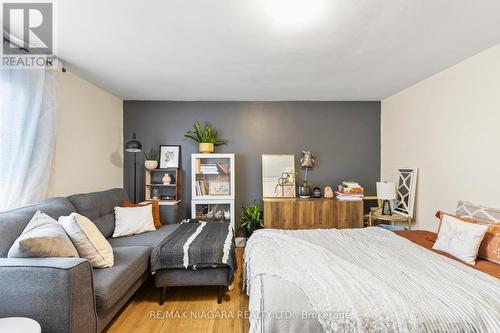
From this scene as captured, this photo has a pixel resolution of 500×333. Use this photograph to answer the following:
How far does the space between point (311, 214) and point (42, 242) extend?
294cm

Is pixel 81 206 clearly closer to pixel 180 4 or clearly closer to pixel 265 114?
pixel 180 4

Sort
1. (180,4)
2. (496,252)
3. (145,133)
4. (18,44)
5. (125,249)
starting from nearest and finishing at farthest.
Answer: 1. (180,4)
2. (496,252)
3. (18,44)
4. (125,249)
5. (145,133)

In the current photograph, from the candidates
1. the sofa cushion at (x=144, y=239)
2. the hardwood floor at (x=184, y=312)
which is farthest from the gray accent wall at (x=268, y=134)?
the hardwood floor at (x=184, y=312)

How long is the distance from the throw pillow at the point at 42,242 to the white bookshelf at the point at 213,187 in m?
1.96

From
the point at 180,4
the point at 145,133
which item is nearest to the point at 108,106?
the point at 145,133

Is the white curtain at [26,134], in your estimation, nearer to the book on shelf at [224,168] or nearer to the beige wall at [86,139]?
the beige wall at [86,139]

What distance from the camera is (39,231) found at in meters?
1.59

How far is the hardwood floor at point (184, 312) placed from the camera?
1934mm

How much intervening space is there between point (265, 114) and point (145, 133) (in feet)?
6.54

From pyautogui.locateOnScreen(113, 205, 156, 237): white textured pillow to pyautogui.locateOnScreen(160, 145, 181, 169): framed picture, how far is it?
3.42 ft

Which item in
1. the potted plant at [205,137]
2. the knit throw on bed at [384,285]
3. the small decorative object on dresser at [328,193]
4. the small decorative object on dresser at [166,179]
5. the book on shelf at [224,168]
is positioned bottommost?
the knit throw on bed at [384,285]

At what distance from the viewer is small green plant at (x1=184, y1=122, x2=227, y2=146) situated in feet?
12.2

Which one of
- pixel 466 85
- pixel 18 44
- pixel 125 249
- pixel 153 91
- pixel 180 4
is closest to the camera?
pixel 180 4

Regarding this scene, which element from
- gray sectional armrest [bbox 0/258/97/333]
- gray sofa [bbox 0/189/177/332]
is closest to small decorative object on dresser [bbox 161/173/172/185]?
gray sofa [bbox 0/189/177/332]
